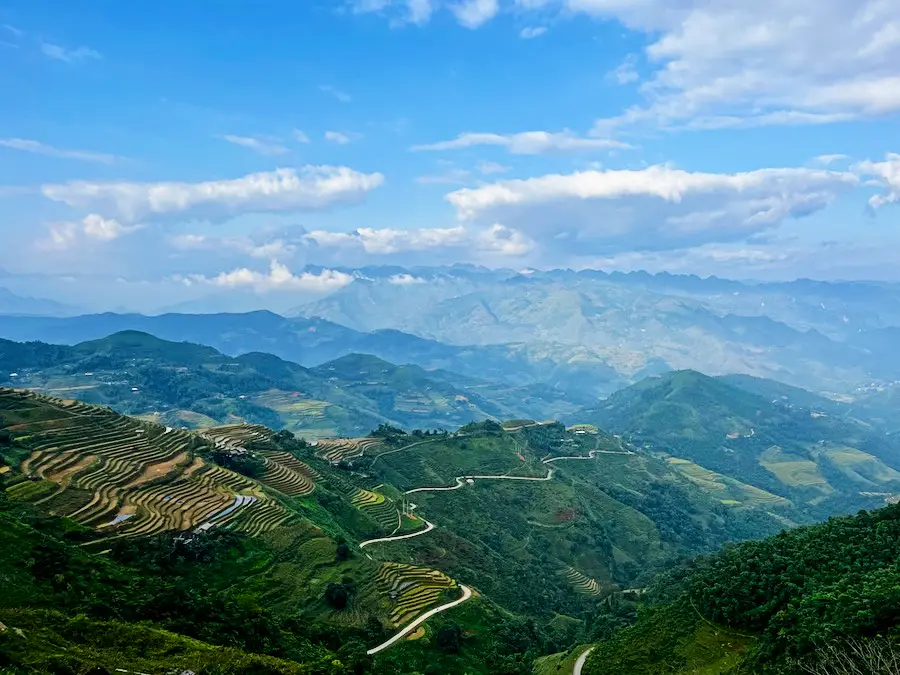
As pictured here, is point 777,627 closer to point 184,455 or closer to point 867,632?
point 867,632

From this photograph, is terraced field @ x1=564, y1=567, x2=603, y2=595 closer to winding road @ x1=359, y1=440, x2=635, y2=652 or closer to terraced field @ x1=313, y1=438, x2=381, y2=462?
winding road @ x1=359, y1=440, x2=635, y2=652

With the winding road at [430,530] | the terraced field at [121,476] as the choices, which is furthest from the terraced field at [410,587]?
the terraced field at [121,476]

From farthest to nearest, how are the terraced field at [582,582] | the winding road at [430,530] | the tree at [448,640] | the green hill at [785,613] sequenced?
the terraced field at [582,582], the winding road at [430,530], the tree at [448,640], the green hill at [785,613]

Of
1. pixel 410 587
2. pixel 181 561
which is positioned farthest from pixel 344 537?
pixel 181 561

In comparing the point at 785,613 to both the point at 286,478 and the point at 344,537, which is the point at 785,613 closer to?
the point at 344,537

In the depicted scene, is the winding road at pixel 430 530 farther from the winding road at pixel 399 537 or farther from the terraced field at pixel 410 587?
the terraced field at pixel 410 587

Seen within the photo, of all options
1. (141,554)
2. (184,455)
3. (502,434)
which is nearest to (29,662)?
(141,554)
